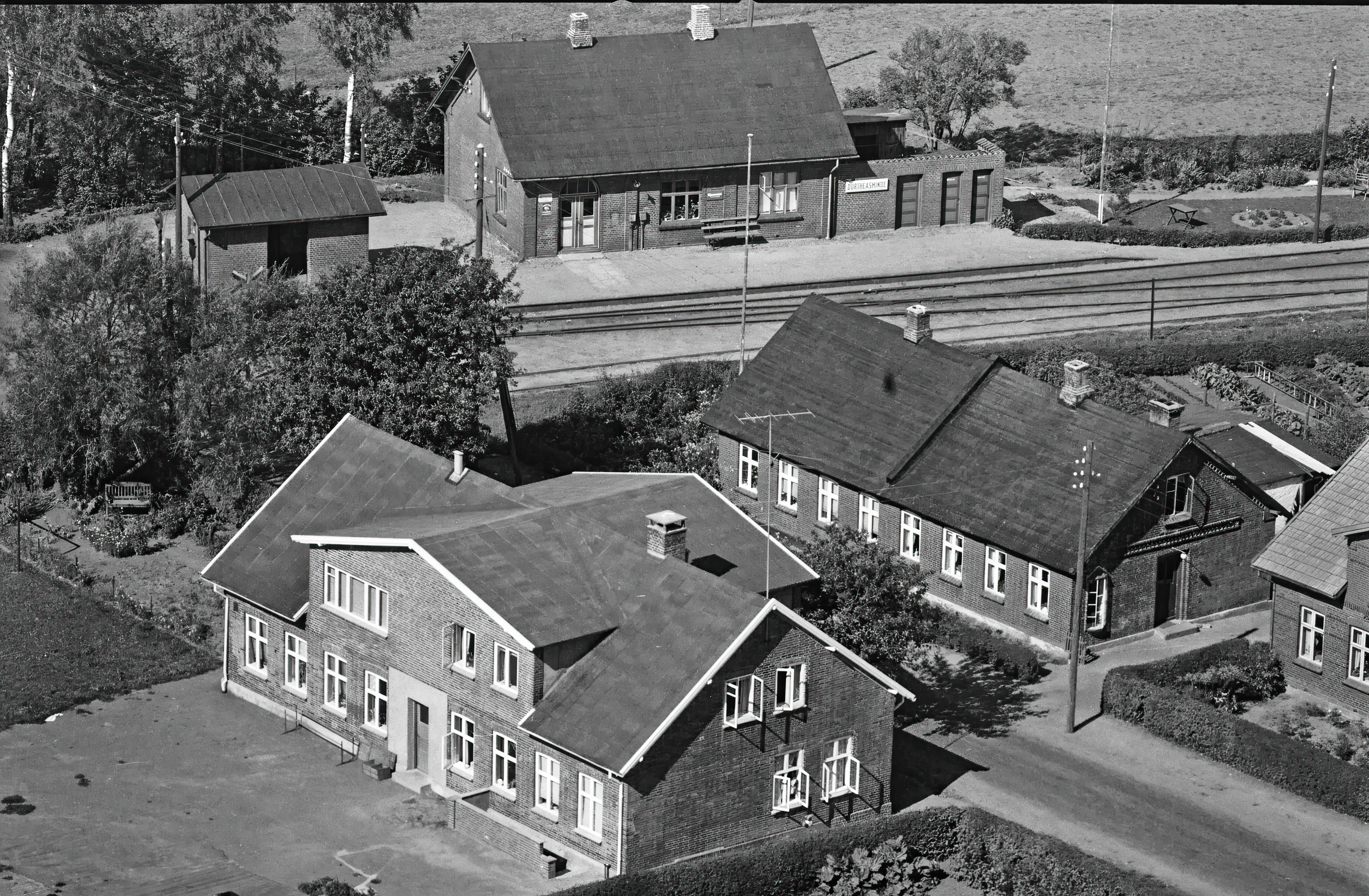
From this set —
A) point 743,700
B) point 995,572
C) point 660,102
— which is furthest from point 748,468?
point 660,102

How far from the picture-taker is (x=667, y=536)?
172 feet

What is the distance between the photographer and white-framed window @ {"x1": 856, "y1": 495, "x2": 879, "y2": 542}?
223ft

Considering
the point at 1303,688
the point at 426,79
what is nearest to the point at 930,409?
the point at 1303,688

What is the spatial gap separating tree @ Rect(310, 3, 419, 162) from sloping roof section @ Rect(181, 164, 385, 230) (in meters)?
16.5

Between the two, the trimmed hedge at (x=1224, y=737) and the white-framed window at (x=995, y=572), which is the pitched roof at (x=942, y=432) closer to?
the white-framed window at (x=995, y=572)

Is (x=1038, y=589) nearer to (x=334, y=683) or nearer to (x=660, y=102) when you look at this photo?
(x=334, y=683)

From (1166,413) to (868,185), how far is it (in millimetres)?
33436

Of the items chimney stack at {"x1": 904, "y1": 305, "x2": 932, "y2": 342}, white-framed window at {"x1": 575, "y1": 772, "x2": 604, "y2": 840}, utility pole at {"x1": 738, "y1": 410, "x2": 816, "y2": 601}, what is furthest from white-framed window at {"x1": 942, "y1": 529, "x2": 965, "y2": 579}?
white-framed window at {"x1": 575, "y1": 772, "x2": 604, "y2": 840}

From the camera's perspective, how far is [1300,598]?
201ft

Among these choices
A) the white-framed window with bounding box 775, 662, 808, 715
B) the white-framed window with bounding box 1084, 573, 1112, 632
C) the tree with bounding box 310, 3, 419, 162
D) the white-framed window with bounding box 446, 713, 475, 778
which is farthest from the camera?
the tree with bounding box 310, 3, 419, 162

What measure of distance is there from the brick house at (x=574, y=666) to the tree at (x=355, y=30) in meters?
48.1

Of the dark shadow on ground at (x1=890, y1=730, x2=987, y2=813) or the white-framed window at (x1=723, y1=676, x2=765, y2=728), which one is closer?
the white-framed window at (x1=723, y1=676, x2=765, y2=728)

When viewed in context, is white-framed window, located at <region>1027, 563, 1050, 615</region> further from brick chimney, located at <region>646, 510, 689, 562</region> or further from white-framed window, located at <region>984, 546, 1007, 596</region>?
brick chimney, located at <region>646, 510, 689, 562</region>

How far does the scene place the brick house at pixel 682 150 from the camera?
93.1 meters
